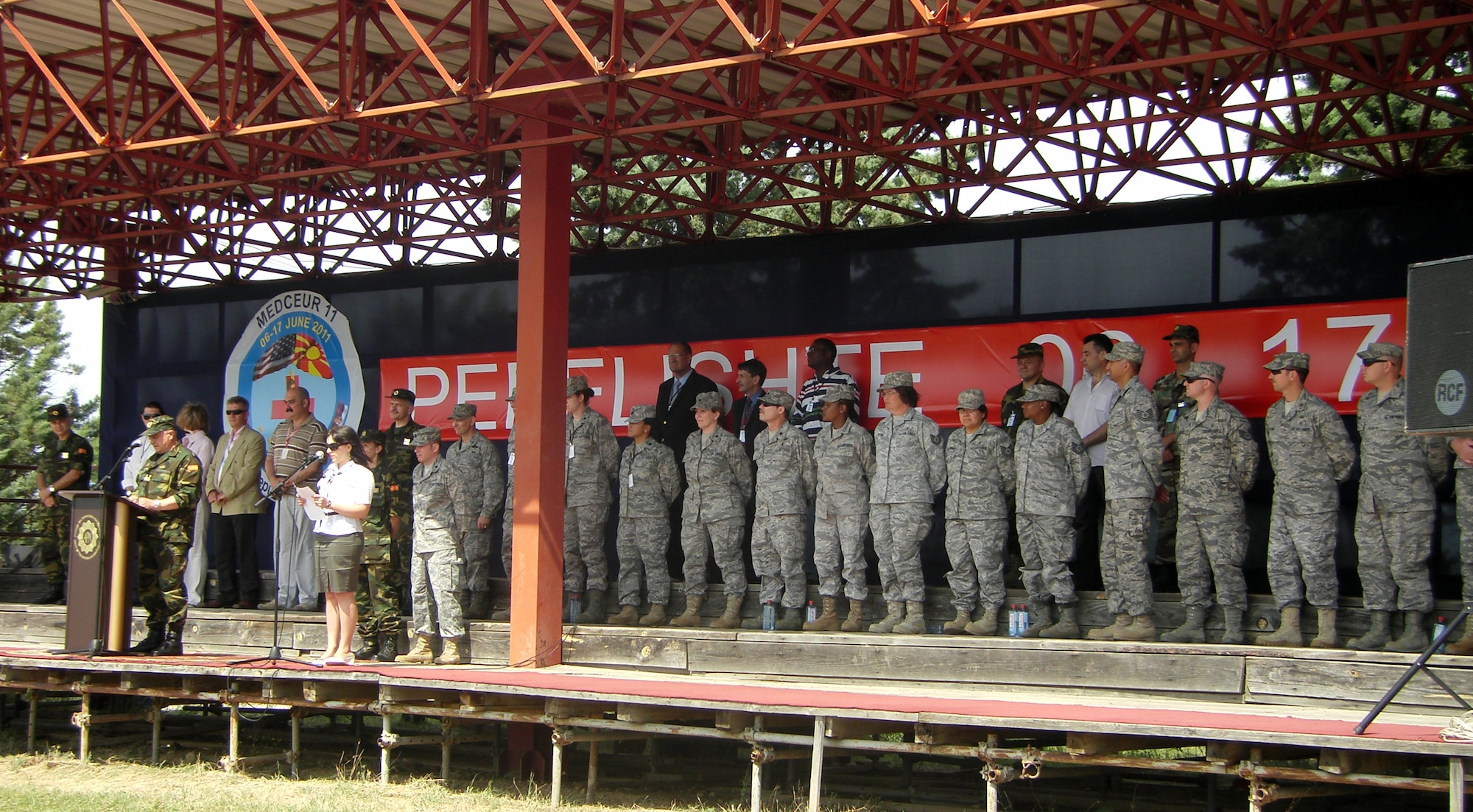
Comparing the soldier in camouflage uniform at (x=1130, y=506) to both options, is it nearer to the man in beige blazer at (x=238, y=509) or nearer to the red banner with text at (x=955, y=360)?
the red banner with text at (x=955, y=360)

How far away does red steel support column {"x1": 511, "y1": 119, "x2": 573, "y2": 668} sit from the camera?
8844 millimetres

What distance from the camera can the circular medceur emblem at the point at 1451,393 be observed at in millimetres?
5496

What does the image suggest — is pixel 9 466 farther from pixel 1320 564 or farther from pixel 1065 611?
pixel 1320 564

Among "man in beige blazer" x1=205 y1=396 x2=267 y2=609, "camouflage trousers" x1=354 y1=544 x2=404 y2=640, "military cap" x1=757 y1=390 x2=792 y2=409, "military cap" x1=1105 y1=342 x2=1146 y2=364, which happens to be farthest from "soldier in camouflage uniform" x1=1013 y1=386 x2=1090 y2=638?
"man in beige blazer" x1=205 y1=396 x2=267 y2=609

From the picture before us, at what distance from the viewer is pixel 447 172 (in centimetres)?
1251

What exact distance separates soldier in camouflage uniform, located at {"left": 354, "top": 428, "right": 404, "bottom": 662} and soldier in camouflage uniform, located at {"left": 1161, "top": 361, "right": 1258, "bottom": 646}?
193 inches

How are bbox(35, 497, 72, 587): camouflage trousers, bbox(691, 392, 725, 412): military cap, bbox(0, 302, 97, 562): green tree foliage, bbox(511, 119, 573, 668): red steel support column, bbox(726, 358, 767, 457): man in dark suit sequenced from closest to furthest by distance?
1. bbox(511, 119, 573, 668): red steel support column
2. bbox(691, 392, 725, 412): military cap
3. bbox(726, 358, 767, 457): man in dark suit
4. bbox(35, 497, 72, 587): camouflage trousers
5. bbox(0, 302, 97, 562): green tree foliage

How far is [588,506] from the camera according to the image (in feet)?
32.5

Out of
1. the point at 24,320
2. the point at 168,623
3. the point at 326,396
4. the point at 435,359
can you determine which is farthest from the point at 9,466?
the point at 24,320

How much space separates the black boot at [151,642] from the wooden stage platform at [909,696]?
7.5 inches

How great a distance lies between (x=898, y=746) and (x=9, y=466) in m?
11.0

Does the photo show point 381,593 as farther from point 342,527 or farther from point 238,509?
point 238,509

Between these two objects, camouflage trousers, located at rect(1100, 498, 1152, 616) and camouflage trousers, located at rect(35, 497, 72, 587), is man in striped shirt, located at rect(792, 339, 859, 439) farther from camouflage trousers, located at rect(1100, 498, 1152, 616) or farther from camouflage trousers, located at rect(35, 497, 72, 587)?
camouflage trousers, located at rect(35, 497, 72, 587)

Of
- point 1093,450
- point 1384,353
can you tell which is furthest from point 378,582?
point 1384,353
